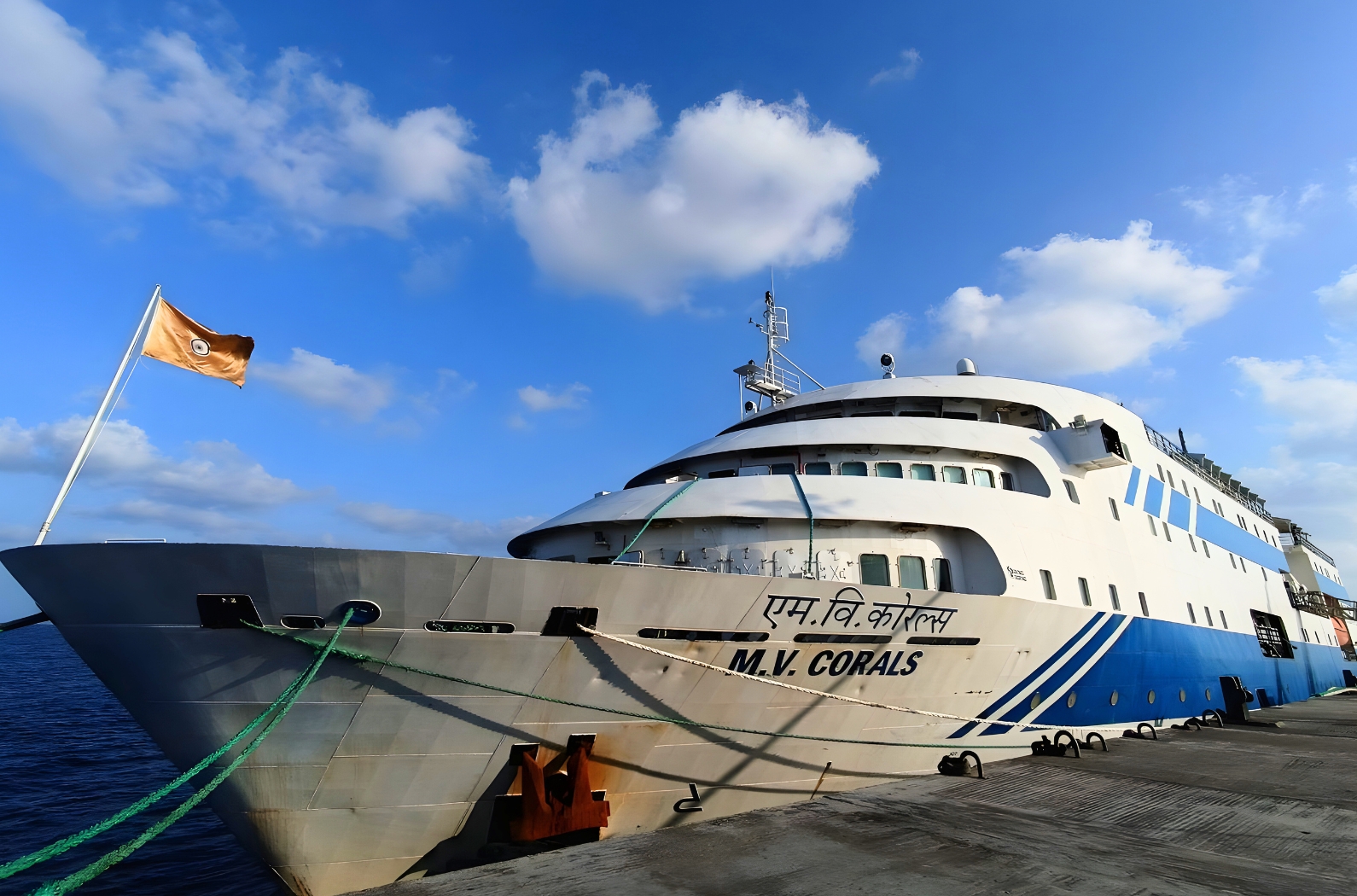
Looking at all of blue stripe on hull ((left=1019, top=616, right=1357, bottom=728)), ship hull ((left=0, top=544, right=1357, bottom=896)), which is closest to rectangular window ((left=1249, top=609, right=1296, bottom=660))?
blue stripe on hull ((left=1019, top=616, right=1357, bottom=728))

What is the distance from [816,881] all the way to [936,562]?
638 centimetres

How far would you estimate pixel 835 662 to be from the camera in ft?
28.9

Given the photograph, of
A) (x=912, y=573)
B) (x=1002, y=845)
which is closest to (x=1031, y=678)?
(x=912, y=573)

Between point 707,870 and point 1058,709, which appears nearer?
point 707,870

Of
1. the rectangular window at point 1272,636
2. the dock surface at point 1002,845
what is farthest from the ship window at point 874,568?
the rectangular window at point 1272,636

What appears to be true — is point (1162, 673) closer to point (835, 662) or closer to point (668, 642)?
point (835, 662)

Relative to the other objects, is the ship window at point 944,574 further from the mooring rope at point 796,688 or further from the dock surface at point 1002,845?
the dock surface at point 1002,845

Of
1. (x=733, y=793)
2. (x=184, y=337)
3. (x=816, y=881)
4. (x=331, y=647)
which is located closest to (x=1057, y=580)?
(x=733, y=793)

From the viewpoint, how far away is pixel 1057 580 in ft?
40.1

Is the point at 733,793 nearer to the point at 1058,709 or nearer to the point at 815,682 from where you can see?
the point at 815,682

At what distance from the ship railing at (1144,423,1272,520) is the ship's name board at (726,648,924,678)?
1450 centimetres

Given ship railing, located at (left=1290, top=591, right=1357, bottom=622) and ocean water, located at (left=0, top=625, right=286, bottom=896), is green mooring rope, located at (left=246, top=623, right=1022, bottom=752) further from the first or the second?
ship railing, located at (left=1290, top=591, right=1357, bottom=622)

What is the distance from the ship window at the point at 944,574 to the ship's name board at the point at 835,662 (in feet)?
6.06

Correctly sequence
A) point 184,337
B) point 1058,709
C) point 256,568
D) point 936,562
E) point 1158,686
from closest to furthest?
1. point 256,568
2. point 184,337
3. point 936,562
4. point 1058,709
5. point 1158,686
